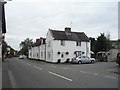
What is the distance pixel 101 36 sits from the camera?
2522 inches

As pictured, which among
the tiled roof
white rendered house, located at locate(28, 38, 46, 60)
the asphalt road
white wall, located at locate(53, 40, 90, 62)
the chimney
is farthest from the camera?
white rendered house, located at locate(28, 38, 46, 60)

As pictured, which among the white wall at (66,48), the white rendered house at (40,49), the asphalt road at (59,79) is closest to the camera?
the asphalt road at (59,79)

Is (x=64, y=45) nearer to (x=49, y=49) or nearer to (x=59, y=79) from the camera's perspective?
(x=49, y=49)

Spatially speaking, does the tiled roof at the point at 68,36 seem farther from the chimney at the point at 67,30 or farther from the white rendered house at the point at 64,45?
the chimney at the point at 67,30

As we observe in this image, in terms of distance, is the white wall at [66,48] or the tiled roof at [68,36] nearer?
the white wall at [66,48]

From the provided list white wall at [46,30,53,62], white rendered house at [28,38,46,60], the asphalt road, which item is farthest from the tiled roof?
the asphalt road

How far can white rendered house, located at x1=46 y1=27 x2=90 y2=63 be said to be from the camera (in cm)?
4422

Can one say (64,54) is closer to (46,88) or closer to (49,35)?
(49,35)

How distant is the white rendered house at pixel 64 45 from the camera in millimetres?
44219

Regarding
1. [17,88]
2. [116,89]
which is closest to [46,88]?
[17,88]

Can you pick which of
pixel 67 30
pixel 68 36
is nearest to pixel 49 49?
pixel 68 36

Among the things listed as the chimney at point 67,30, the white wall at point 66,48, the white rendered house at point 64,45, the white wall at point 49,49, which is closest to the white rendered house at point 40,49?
the white wall at point 49,49

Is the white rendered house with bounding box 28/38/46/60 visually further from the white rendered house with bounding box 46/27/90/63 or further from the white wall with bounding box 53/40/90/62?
the white wall with bounding box 53/40/90/62

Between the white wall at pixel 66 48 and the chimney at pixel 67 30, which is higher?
the chimney at pixel 67 30
